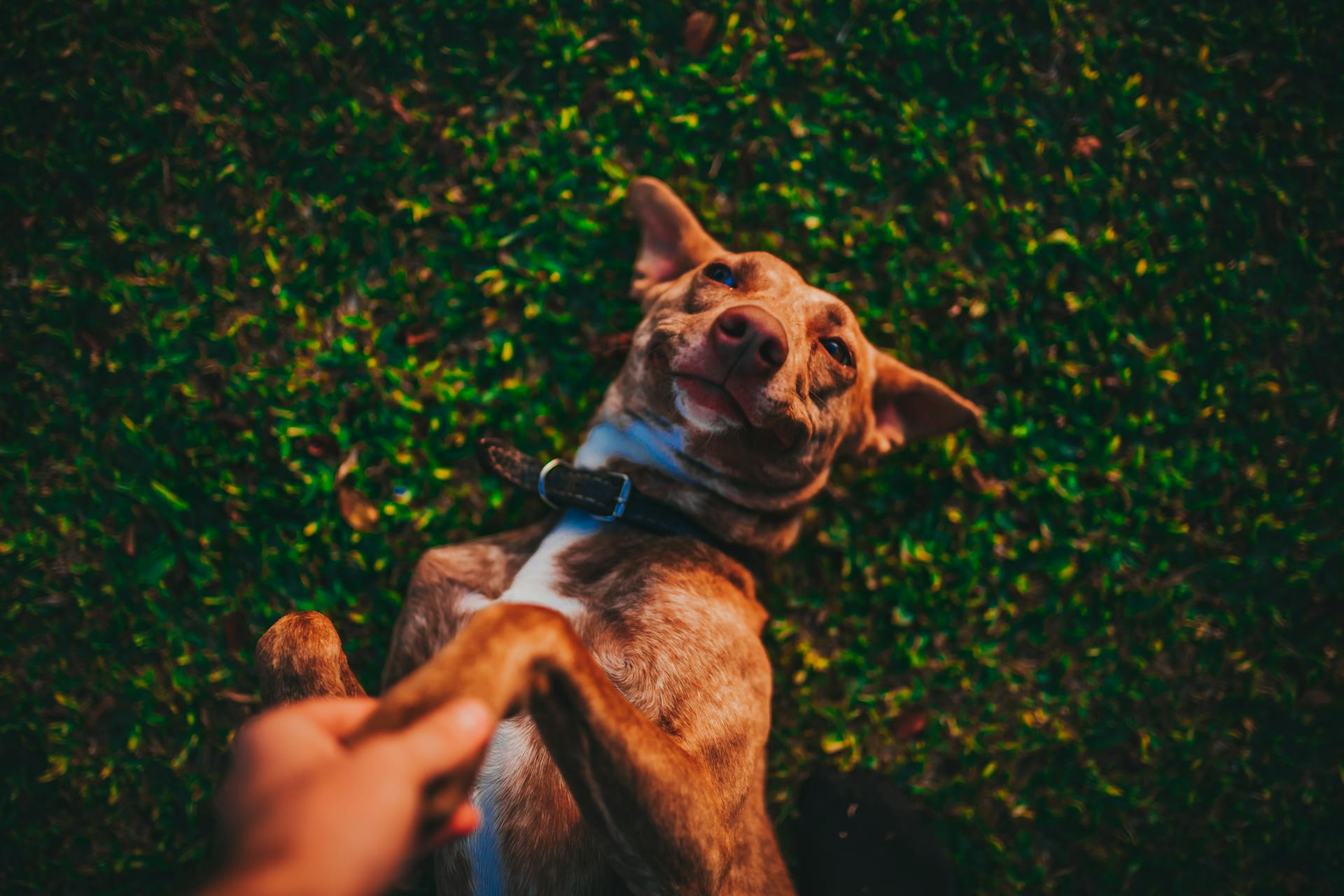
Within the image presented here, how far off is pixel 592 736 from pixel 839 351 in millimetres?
1975

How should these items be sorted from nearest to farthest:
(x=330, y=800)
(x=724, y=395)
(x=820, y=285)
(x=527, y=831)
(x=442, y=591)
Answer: (x=330, y=800)
(x=527, y=831)
(x=724, y=395)
(x=442, y=591)
(x=820, y=285)

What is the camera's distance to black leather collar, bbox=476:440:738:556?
3.11m

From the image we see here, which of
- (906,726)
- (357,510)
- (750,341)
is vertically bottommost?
Result: (906,726)

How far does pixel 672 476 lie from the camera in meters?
3.21

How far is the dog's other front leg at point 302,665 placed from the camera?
274 cm

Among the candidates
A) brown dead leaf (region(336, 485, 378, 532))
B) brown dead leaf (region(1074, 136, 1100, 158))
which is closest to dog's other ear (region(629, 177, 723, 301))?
brown dead leaf (region(336, 485, 378, 532))

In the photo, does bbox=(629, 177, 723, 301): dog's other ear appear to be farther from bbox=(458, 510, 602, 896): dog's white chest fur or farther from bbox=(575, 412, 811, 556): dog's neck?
bbox=(458, 510, 602, 896): dog's white chest fur

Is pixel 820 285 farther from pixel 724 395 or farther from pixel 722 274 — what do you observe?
pixel 724 395

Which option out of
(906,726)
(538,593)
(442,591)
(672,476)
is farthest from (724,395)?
(906,726)

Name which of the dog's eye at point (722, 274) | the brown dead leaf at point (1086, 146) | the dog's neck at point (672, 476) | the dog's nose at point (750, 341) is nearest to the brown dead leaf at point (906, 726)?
the dog's neck at point (672, 476)

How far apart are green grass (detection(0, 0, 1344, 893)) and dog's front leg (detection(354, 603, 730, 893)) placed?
1.77 m

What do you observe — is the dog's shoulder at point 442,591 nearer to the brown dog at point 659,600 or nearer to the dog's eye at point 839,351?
the brown dog at point 659,600

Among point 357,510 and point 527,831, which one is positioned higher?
point 527,831

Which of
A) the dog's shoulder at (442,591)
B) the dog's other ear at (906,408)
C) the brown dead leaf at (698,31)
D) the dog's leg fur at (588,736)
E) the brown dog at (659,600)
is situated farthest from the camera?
the brown dead leaf at (698,31)
